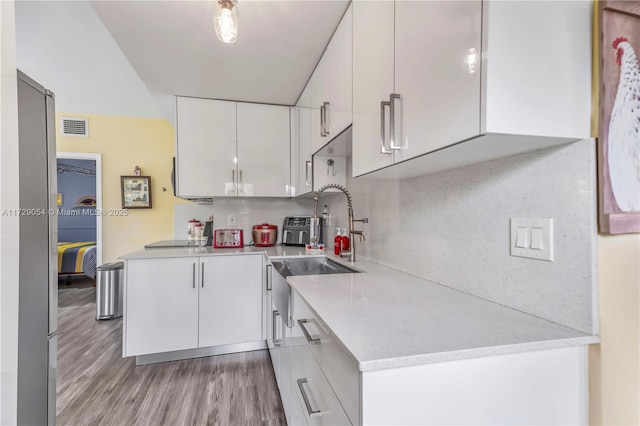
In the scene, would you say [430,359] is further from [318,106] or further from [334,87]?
[318,106]

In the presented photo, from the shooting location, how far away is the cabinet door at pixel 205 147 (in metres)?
2.57

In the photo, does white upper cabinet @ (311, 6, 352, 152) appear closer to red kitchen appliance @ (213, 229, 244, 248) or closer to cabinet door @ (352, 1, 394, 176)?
cabinet door @ (352, 1, 394, 176)

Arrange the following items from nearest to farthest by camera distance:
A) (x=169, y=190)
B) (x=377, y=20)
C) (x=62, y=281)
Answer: (x=377, y=20), (x=169, y=190), (x=62, y=281)

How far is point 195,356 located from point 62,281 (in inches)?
157

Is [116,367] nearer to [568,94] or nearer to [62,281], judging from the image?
[568,94]

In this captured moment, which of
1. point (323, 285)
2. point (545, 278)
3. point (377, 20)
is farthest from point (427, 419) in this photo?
point (377, 20)

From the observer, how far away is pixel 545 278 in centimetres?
82

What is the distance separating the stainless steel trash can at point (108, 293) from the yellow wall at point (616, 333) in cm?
397

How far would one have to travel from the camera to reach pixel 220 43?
1769 millimetres

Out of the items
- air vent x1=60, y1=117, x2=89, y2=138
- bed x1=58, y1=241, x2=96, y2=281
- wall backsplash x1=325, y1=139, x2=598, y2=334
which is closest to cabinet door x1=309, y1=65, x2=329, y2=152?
wall backsplash x1=325, y1=139, x2=598, y2=334

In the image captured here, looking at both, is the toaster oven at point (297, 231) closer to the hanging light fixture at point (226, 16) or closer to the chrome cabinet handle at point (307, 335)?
the chrome cabinet handle at point (307, 335)

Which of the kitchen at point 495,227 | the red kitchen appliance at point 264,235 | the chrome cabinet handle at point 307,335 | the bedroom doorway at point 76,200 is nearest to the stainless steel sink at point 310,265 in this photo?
the kitchen at point 495,227

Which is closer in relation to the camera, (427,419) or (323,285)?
(427,419)

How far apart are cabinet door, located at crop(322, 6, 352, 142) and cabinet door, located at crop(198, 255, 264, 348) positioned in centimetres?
130
